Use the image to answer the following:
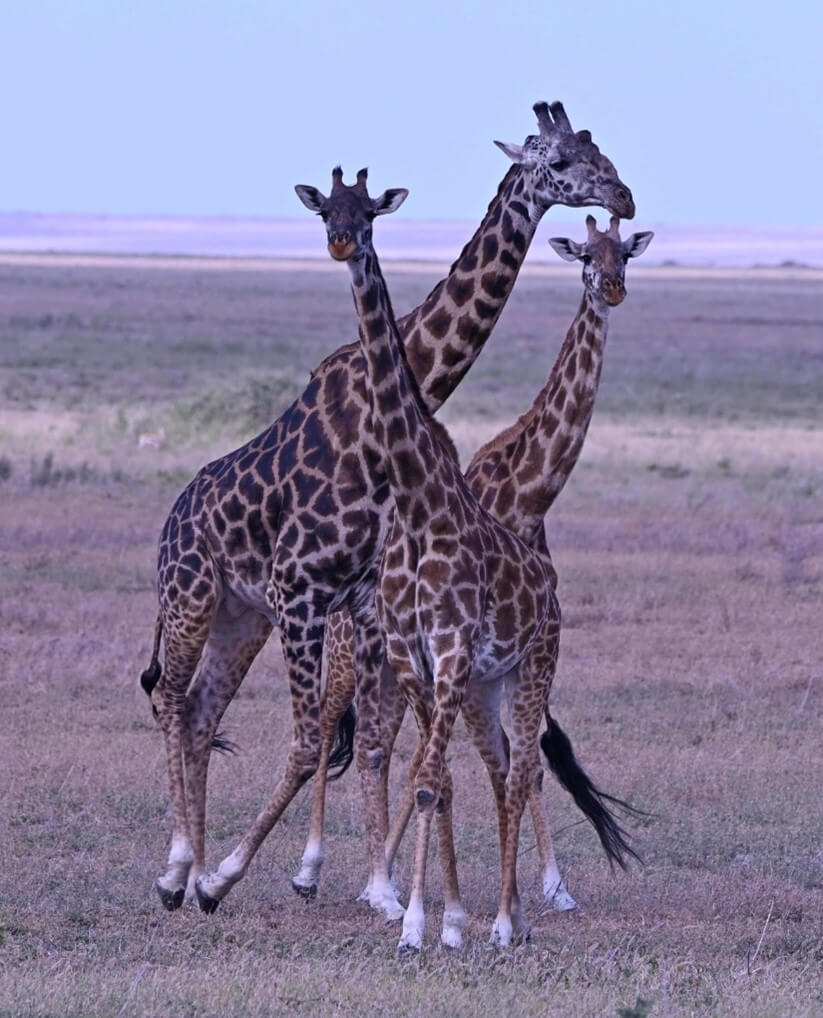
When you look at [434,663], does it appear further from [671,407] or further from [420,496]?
[671,407]

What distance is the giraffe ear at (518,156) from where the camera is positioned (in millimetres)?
7762

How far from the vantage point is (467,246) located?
25.7ft

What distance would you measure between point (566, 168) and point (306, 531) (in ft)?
5.83

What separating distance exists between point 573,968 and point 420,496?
1.71 meters

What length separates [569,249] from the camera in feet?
26.4

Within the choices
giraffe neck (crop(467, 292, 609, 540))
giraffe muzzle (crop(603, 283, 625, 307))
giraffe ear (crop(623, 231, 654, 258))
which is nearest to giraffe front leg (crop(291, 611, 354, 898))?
giraffe neck (crop(467, 292, 609, 540))

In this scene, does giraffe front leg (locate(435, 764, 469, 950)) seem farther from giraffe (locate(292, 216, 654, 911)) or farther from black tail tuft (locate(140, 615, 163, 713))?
black tail tuft (locate(140, 615, 163, 713))

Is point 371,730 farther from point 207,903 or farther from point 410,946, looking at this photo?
point 410,946

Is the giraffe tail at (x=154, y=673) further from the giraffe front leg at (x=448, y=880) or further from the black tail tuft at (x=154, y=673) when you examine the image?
the giraffe front leg at (x=448, y=880)

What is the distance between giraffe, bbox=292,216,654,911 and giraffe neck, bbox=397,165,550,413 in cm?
30

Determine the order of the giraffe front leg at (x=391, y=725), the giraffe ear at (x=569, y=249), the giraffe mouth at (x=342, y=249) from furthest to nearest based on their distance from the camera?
the giraffe ear at (x=569, y=249)
the giraffe front leg at (x=391, y=725)
the giraffe mouth at (x=342, y=249)

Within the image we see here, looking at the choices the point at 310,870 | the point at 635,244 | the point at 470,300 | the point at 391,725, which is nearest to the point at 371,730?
the point at 391,725

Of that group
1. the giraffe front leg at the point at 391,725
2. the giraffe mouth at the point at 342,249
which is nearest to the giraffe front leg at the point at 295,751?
the giraffe front leg at the point at 391,725

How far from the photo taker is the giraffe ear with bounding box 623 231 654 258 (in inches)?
311
